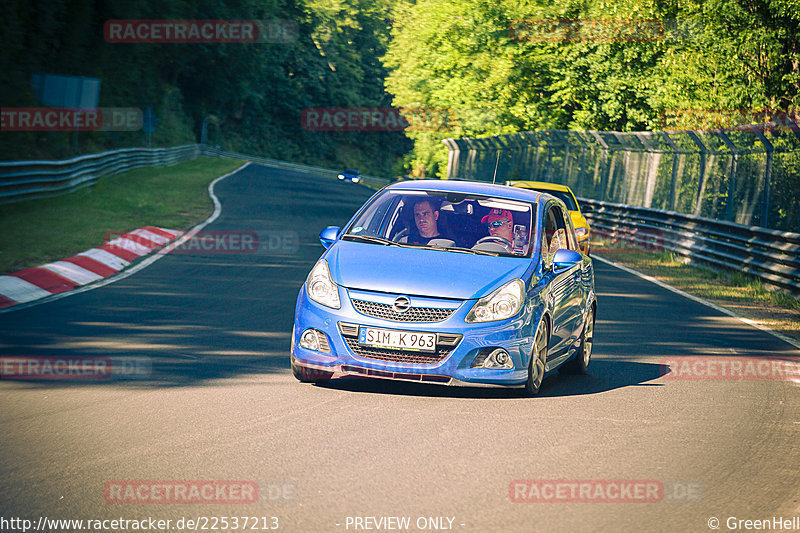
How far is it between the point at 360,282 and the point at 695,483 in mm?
2935

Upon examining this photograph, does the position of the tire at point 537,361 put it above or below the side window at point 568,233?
below

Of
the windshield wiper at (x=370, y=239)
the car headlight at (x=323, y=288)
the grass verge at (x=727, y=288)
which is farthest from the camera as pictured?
the grass verge at (x=727, y=288)

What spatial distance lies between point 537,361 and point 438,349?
966mm

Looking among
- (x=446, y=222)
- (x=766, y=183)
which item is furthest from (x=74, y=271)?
(x=766, y=183)

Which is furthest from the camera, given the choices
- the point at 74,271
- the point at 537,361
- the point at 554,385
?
the point at 74,271

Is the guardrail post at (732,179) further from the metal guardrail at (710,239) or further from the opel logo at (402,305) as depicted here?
the opel logo at (402,305)

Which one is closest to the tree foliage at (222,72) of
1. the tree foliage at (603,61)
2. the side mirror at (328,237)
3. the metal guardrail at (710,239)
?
the tree foliage at (603,61)

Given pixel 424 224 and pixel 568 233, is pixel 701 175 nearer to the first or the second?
pixel 568 233

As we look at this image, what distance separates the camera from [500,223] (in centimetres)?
911

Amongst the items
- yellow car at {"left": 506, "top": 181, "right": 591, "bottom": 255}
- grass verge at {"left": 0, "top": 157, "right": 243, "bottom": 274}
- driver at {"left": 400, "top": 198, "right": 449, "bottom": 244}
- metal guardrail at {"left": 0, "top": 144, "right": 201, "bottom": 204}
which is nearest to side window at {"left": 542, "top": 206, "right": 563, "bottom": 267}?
driver at {"left": 400, "top": 198, "right": 449, "bottom": 244}

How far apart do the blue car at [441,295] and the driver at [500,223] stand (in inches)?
0.4

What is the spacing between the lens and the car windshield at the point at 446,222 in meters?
8.82

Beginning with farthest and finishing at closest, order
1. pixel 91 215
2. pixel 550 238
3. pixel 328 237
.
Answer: pixel 91 215 → pixel 550 238 → pixel 328 237

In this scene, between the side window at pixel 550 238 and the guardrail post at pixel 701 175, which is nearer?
the side window at pixel 550 238
